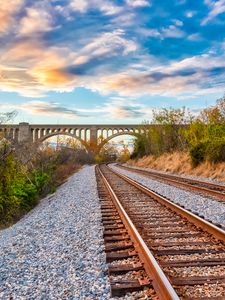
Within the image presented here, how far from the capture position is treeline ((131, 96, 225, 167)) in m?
23.9

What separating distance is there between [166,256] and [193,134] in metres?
24.1

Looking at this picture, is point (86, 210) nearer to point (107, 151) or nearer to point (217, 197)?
point (217, 197)

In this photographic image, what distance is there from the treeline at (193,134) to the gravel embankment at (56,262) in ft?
52.6

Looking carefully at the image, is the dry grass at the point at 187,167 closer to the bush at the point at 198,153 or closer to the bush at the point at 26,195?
the bush at the point at 198,153

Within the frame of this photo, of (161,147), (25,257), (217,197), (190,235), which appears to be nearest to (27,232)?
(25,257)

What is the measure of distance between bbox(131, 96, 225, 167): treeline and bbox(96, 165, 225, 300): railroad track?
15.4 m

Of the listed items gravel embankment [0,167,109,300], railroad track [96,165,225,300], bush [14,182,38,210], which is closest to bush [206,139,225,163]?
bush [14,182,38,210]

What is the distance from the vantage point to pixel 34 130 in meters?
88.1

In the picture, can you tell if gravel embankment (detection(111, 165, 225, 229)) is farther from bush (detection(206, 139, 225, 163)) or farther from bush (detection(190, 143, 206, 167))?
bush (detection(190, 143, 206, 167))

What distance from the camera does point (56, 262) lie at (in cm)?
561

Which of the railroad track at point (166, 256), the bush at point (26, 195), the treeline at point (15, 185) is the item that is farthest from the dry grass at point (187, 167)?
the railroad track at point (166, 256)

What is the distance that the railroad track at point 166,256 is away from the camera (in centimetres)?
419

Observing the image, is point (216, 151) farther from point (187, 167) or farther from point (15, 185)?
point (15, 185)

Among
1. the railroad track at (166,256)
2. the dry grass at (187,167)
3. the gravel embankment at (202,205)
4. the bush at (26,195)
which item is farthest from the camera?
the dry grass at (187,167)
